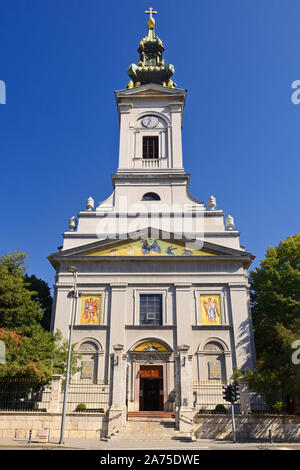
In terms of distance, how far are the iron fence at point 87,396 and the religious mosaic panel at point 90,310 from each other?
12.9 ft

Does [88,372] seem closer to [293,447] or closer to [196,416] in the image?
[196,416]

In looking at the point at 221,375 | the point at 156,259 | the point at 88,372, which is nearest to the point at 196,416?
the point at 221,375

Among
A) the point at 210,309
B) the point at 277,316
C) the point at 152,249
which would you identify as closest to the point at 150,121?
the point at 152,249

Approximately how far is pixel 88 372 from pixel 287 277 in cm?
1529

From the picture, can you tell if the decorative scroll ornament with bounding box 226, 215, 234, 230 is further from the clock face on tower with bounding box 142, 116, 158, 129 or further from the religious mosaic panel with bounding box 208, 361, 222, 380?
the clock face on tower with bounding box 142, 116, 158, 129

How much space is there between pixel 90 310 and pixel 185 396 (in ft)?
33.7

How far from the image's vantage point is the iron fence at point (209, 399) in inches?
815

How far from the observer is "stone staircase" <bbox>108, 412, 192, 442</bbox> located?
57.5ft

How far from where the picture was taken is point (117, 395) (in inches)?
748

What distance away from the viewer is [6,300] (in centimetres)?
2333

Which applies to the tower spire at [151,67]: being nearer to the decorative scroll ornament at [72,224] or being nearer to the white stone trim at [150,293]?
the decorative scroll ornament at [72,224]

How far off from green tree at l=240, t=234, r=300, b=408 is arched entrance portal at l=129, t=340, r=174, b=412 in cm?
579

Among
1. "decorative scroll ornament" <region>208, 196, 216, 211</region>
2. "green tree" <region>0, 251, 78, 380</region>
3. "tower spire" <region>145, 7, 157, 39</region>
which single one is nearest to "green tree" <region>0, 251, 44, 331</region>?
"green tree" <region>0, 251, 78, 380</region>

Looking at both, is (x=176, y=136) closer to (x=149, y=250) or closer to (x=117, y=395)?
(x=149, y=250)
